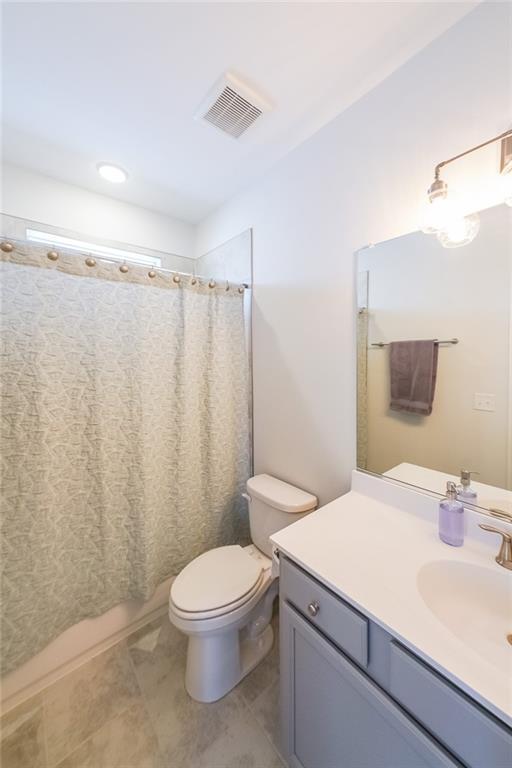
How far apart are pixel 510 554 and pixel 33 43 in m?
2.22

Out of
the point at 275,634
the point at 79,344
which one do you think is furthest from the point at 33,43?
the point at 275,634

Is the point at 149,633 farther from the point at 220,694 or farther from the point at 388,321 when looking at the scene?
the point at 388,321

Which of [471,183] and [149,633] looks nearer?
[471,183]

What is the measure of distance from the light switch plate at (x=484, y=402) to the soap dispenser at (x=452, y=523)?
31 cm

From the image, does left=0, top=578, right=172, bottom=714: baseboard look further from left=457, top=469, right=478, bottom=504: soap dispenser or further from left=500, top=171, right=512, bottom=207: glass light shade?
left=500, top=171, right=512, bottom=207: glass light shade

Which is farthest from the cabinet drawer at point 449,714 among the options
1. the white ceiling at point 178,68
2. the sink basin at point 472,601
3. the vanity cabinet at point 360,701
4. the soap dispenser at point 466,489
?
the white ceiling at point 178,68

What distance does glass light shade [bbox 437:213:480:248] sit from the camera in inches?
34.4

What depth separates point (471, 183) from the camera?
2.89 ft

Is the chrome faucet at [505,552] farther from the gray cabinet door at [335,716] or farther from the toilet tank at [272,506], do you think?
the toilet tank at [272,506]

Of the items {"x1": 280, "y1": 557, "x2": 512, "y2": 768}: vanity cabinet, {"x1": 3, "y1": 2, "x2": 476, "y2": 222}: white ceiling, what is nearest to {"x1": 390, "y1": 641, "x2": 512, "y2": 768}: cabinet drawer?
{"x1": 280, "y1": 557, "x2": 512, "y2": 768}: vanity cabinet

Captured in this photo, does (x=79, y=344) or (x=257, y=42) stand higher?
(x=257, y=42)

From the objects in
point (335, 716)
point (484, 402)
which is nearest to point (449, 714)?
point (335, 716)

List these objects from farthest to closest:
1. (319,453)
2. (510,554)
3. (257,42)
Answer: (319,453) → (257,42) → (510,554)

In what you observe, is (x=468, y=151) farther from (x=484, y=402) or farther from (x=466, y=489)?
(x=466, y=489)
